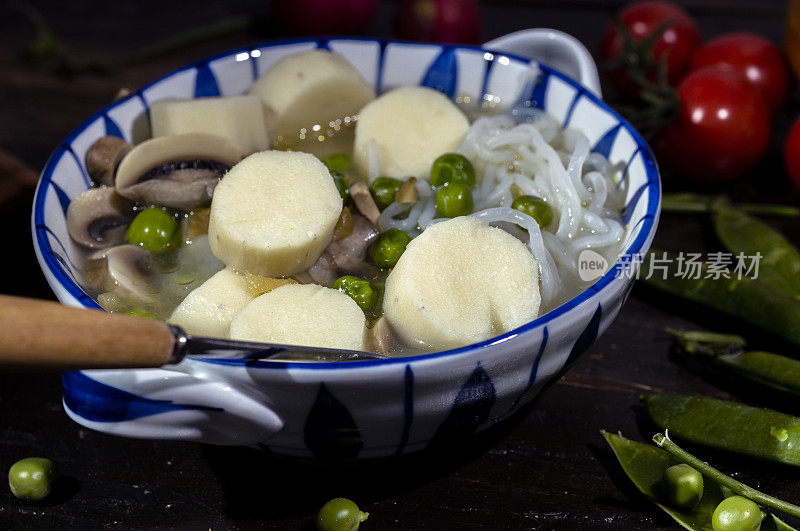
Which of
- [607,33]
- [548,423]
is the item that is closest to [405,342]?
[548,423]

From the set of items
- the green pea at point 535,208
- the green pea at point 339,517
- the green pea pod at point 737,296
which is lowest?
the green pea at point 339,517

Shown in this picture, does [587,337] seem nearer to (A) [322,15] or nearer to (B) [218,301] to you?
(B) [218,301]

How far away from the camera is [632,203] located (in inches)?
91.0

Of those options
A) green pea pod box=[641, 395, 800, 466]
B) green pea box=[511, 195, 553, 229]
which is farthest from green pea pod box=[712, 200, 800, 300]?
green pea box=[511, 195, 553, 229]

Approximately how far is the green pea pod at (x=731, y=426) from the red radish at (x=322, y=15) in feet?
9.90

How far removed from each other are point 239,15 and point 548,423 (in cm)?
358

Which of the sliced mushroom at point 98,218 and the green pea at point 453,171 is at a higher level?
the green pea at point 453,171

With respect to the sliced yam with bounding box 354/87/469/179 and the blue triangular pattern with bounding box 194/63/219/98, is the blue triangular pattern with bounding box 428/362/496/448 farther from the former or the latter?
the blue triangular pattern with bounding box 194/63/219/98

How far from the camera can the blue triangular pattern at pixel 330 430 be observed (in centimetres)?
161

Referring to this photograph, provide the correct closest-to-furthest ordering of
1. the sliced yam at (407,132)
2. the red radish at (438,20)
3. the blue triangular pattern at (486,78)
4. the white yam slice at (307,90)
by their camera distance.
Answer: the sliced yam at (407,132)
the white yam slice at (307,90)
the blue triangular pattern at (486,78)
the red radish at (438,20)

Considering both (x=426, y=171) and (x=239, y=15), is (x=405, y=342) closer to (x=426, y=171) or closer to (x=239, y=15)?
(x=426, y=171)

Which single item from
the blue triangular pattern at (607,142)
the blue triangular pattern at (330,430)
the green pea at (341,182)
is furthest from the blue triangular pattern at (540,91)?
the blue triangular pattern at (330,430)

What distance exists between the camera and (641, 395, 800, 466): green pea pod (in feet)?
6.79

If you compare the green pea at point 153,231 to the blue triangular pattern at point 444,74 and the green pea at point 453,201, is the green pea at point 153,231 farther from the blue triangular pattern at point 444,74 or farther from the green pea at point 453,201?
the blue triangular pattern at point 444,74
